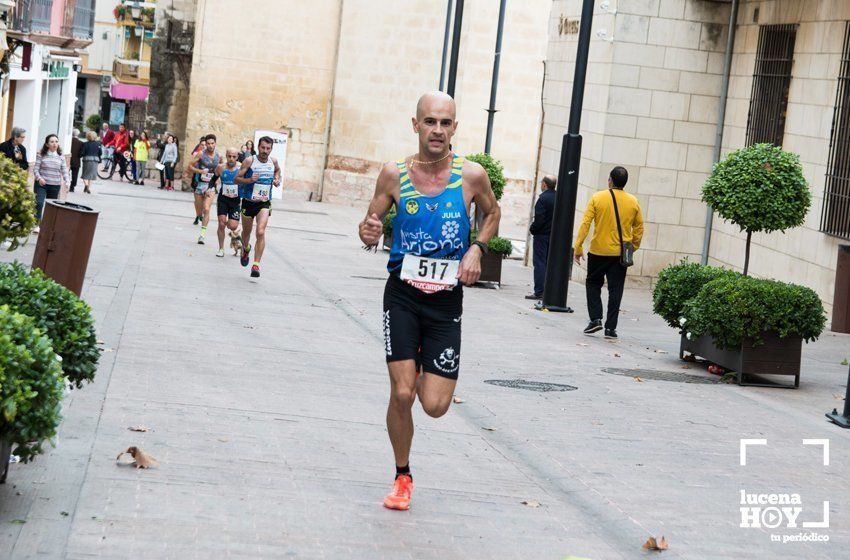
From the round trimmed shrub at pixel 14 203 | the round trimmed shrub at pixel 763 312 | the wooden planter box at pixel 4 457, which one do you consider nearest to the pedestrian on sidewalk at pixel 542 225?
the round trimmed shrub at pixel 763 312

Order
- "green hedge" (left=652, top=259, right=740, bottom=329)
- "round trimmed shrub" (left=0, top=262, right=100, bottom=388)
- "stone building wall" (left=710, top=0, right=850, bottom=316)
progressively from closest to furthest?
"round trimmed shrub" (left=0, top=262, right=100, bottom=388)
"green hedge" (left=652, top=259, right=740, bottom=329)
"stone building wall" (left=710, top=0, right=850, bottom=316)

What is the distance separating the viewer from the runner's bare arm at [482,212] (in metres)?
6.22

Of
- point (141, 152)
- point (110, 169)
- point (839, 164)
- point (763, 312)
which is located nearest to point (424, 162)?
point (763, 312)

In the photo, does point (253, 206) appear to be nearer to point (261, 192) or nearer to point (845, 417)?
point (261, 192)

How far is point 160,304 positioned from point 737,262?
9.04 m

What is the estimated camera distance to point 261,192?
17.7 metres

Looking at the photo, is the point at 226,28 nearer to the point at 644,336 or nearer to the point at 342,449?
the point at 644,336

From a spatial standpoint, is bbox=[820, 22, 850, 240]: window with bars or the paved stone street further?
bbox=[820, 22, 850, 240]: window with bars

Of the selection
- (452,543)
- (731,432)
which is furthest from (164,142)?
(452,543)

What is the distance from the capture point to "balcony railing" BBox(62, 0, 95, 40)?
124ft

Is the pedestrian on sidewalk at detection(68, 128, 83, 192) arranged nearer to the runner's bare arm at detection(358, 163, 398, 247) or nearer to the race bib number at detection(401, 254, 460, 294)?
the runner's bare arm at detection(358, 163, 398, 247)

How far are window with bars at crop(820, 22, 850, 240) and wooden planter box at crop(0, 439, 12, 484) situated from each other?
1178cm

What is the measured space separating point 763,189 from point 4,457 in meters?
7.86

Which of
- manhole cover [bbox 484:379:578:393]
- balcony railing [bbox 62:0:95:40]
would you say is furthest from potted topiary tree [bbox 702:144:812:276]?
balcony railing [bbox 62:0:95:40]
